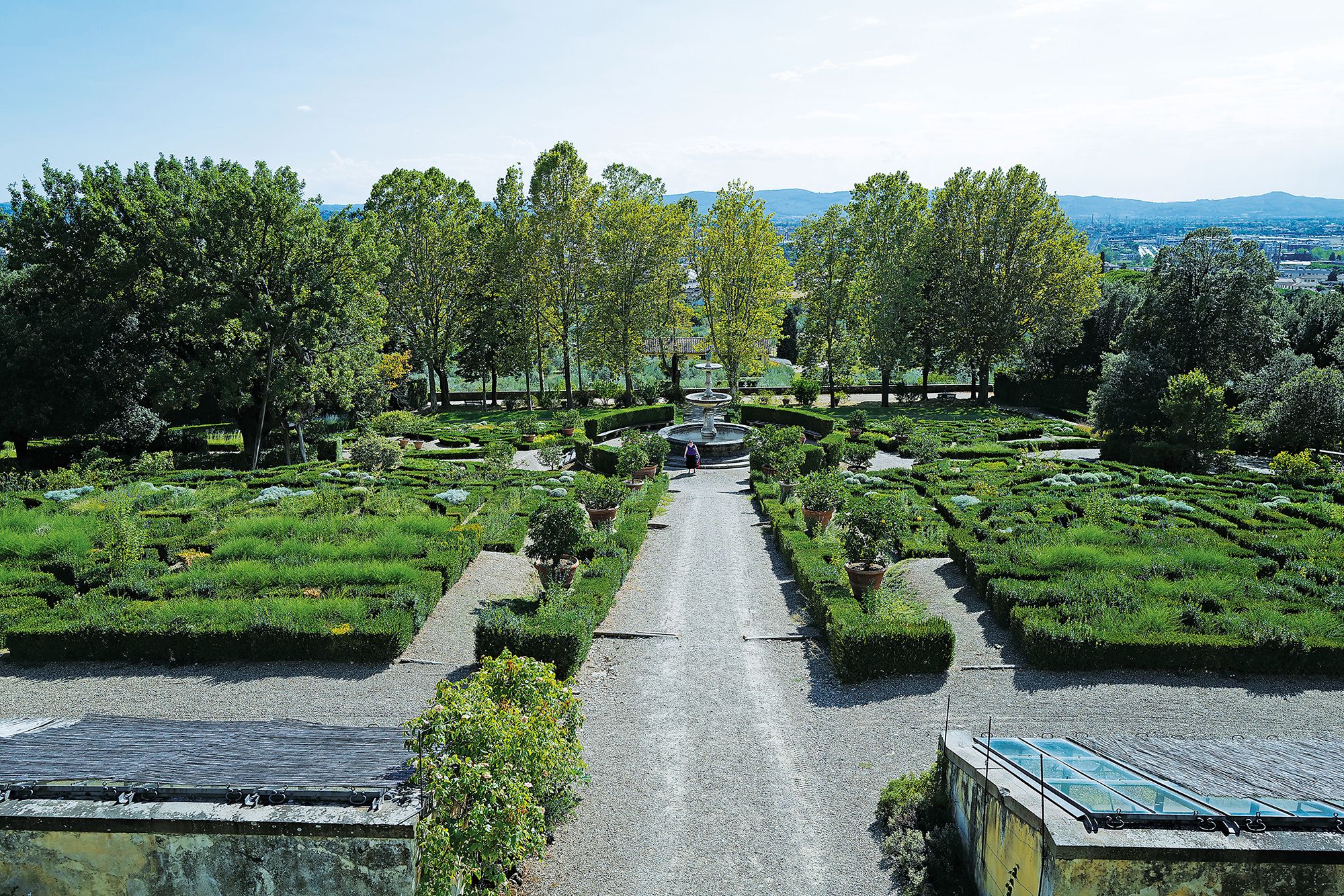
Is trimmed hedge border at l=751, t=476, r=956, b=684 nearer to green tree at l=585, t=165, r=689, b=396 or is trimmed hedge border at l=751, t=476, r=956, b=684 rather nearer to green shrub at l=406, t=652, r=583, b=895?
green shrub at l=406, t=652, r=583, b=895

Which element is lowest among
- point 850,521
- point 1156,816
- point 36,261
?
point 1156,816

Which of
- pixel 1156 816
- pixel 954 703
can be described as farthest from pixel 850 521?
pixel 1156 816

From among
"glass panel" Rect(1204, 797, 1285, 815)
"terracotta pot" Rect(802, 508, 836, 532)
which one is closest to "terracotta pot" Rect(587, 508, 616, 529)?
"terracotta pot" Rect(802, 508, 836, 532)

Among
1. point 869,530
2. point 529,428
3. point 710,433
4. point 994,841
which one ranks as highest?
point 529,428

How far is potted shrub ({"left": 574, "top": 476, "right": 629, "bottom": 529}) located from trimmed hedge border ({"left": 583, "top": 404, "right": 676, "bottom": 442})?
41.0 ft

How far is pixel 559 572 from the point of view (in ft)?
52.2

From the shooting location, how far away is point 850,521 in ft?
51.3

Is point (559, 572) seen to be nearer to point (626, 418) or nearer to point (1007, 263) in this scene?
point (626, 418)

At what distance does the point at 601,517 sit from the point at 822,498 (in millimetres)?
5423

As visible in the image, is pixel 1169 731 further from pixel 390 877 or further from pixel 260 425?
pixel 260 425

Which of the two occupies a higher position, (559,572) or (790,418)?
(790,418)

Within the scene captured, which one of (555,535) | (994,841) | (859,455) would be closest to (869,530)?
(555,535)

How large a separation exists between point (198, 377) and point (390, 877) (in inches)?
977

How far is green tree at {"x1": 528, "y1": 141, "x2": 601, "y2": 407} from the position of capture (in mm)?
43125
